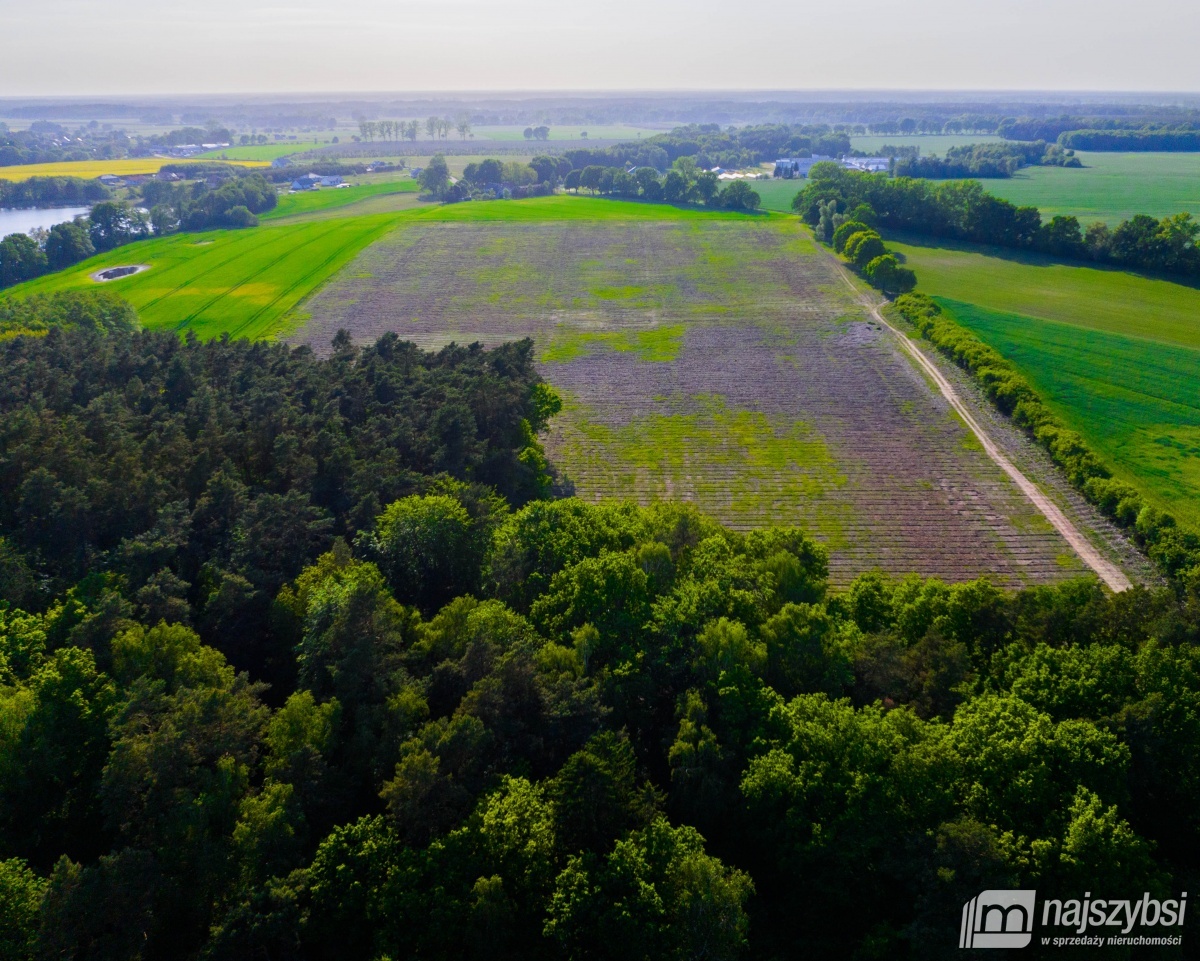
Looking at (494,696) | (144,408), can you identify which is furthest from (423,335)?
(494,696)

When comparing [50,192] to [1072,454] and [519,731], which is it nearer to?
[519,731]

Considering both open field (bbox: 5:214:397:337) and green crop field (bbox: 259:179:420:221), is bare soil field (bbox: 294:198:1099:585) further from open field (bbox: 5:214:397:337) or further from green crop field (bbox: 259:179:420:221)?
green crop field (bbox: 259:179:420:221)

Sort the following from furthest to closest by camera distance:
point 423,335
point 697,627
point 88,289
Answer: point 88,289 < point 423,335 < point 697,627

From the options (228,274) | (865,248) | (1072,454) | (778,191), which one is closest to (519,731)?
(1072,454)

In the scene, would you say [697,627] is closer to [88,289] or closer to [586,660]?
[586,660]

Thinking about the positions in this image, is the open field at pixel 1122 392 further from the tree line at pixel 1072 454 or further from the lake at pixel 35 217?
the lake at pixel 35 217

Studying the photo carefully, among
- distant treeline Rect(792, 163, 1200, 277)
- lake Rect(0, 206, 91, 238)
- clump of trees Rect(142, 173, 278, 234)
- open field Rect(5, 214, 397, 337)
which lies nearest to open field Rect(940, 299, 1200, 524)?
distant treeline Rect(792, 163, 1200, 277)

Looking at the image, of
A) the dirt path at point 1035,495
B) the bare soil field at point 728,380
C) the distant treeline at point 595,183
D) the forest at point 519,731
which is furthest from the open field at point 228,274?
the dirt path at point 1035,495
